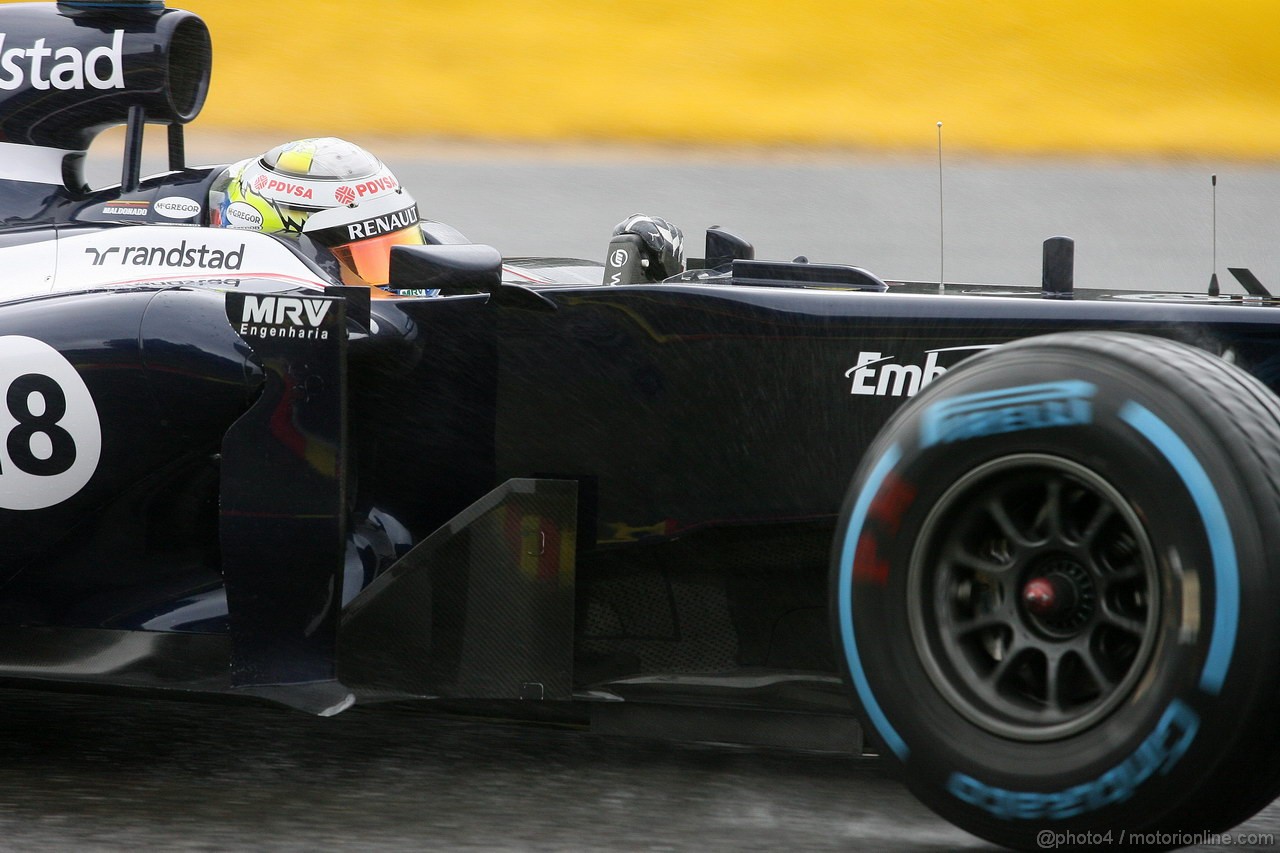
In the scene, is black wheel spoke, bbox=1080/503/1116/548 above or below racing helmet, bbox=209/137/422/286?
below

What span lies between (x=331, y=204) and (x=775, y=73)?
326 inches

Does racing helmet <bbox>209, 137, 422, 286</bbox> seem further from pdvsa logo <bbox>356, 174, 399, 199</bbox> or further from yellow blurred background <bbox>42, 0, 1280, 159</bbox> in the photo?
yellow blurred background <bbox>42, 0, 1280, 159</bbox>

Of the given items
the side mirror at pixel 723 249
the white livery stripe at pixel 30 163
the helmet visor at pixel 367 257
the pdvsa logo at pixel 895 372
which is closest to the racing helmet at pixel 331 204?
the helmet visor at pixel 367 257

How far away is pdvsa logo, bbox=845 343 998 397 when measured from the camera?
8.21 feet

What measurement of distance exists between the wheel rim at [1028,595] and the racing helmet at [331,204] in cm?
198

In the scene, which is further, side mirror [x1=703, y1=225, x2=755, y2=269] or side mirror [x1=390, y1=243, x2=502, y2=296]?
side mirror [x1=703, y1=225, x2=755, y2=269]

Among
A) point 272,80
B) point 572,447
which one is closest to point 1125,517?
point 572,447

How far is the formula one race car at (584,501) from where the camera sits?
7.09ft

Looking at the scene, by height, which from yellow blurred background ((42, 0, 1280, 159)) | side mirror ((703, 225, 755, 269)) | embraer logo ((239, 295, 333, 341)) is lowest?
embraer logo ((239, 295, 333, 341))

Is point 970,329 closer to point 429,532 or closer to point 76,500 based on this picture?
point 429,532

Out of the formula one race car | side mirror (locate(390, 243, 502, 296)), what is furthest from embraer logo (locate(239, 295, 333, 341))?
side mirror (locate(390, 243, 502, 296))

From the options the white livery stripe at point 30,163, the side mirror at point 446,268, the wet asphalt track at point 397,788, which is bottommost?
the wet asphalt track at point 397,788

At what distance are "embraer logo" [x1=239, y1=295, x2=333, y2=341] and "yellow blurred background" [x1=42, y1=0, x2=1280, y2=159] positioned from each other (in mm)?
8722

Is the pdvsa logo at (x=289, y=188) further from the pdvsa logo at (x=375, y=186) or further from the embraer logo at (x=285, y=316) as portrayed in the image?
the embraer logo at (x=285, y=316)
